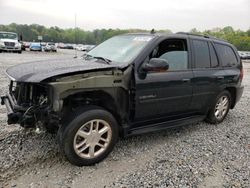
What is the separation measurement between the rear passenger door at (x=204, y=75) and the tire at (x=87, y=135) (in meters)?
1.79

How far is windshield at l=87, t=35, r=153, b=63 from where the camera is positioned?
3986 millimetres

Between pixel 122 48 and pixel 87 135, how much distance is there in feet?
5.09

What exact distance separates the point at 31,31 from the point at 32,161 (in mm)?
100506

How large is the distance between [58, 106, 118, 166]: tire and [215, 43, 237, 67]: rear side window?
112 inches

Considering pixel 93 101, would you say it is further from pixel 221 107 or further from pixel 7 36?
pixel 7 36

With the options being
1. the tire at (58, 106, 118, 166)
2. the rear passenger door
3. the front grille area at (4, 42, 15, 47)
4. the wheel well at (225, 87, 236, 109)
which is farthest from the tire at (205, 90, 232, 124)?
the front grille area at (4, 42, 15, 47)

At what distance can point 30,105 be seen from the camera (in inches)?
134

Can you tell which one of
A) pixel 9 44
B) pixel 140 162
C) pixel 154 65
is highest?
pixel 9 44

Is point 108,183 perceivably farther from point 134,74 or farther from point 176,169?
point 134,74

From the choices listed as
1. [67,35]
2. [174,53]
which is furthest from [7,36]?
[67,35]

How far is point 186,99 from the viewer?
14.9ft

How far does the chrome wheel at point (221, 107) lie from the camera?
5.49m

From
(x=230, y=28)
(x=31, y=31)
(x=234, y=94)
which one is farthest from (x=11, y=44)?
(x=230, y=28)

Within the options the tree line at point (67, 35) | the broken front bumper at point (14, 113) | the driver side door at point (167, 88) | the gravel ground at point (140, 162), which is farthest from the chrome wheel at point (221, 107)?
the tree line at point (67, 35)
